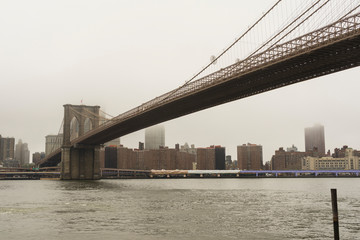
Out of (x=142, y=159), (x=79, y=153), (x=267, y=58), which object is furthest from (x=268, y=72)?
(x=142, y=159)

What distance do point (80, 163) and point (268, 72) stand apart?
172 feet

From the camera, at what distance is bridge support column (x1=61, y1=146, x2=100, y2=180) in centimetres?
7438

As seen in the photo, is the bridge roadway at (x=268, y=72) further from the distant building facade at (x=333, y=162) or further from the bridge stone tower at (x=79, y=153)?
the distant building facade at (x=333, y=162)

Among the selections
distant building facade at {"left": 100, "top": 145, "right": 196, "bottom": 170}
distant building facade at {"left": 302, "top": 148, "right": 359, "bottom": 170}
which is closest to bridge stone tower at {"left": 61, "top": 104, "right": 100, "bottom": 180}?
distant building facade at {"left": 100, "top": 145, "right": 196, "bottom": 170}

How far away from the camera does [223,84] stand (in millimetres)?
35344

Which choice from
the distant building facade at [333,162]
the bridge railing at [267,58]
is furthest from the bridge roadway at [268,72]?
the distant building facade at [333,162]

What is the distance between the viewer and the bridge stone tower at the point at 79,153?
74562 millimetres

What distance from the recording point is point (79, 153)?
76.4 m

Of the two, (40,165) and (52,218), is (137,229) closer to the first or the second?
(52,218)

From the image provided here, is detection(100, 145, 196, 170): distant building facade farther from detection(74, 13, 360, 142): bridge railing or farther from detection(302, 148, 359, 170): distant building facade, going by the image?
detection(74, 13, 360, 142): bridge railing

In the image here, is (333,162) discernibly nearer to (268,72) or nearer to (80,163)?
(80,163)

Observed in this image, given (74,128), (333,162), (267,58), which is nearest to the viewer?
(267,58)

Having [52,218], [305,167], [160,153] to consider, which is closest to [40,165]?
[160,153]

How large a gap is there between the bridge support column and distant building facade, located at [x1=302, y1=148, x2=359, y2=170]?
455 feet
